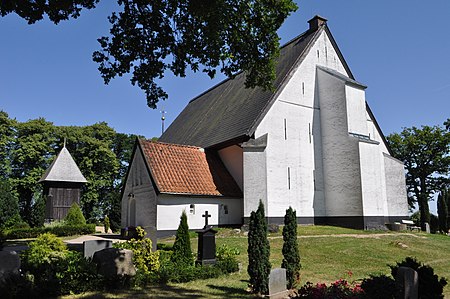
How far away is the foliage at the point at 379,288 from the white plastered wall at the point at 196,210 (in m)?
14.7

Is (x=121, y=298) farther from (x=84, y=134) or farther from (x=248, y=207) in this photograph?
(x=84, y=134)

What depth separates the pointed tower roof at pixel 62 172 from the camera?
34781 mm

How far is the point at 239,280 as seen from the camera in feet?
34.1

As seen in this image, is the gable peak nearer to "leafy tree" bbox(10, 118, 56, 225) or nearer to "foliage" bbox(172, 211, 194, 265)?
"foliage" bbox(172, 211, 194, 265)

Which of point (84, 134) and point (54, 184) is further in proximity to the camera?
point (84, 134)

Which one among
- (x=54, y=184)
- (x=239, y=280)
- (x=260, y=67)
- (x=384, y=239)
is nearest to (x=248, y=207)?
(x=384, y=239)

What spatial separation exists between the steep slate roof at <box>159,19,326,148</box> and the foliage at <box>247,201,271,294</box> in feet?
38.9

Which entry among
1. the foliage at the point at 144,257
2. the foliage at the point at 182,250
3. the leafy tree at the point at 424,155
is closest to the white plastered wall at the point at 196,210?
the foliage at the point at 182,250

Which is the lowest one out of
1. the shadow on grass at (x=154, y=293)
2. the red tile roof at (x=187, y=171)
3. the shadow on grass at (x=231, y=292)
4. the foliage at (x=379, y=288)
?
the shadow on grass at (x=231, y=292)

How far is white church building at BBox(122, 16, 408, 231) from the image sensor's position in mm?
21125

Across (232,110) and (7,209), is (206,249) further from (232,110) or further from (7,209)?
(7,209)

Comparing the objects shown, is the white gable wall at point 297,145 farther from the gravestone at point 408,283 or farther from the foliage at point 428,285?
the gravestone at point 408,283

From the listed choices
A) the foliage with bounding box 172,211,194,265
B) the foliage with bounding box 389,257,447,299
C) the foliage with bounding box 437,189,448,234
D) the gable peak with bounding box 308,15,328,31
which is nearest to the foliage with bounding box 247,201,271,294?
the foliage with bounding box 172,211,194,265

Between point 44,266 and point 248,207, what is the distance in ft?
42.9
